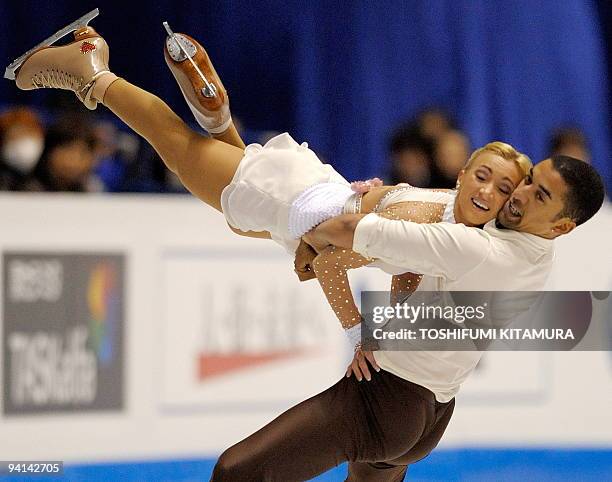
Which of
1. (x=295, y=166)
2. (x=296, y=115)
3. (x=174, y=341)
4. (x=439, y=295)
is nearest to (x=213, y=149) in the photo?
(x=295, y=166)

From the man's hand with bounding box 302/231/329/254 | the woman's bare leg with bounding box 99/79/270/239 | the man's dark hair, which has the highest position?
the woman's bare leg with bounding box 99/79/270/239

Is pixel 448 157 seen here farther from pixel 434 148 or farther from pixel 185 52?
pixel 185 52

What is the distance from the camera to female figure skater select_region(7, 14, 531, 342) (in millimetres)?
2980

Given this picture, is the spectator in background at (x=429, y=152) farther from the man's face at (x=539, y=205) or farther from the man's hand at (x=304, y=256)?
the man's face at (x=539, y=205)

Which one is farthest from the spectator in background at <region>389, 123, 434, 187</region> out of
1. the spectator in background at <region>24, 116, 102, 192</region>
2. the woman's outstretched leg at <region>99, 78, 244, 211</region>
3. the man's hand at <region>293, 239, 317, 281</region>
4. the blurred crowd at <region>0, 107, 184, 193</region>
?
the man's hand at <region>293, 239, 317, 281</region>

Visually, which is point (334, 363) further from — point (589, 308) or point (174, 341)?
point (589, 308)

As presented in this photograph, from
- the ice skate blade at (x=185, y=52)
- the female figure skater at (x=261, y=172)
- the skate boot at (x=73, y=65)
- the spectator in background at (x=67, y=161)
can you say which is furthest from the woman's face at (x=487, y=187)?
the spectator in background at (x=67, y=161)

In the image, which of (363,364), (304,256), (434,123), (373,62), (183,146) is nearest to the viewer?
(363,364)

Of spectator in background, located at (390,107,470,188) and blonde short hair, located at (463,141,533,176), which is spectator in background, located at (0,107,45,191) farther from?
blonde short hair, located at (463,141,533,176)

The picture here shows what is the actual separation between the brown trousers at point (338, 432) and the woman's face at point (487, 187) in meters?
0.53

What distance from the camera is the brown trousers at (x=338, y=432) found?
2951 mm

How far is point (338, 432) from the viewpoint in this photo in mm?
3002

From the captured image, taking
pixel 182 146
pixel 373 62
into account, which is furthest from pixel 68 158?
pixel 373 62

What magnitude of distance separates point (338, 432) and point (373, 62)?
13.2ft
